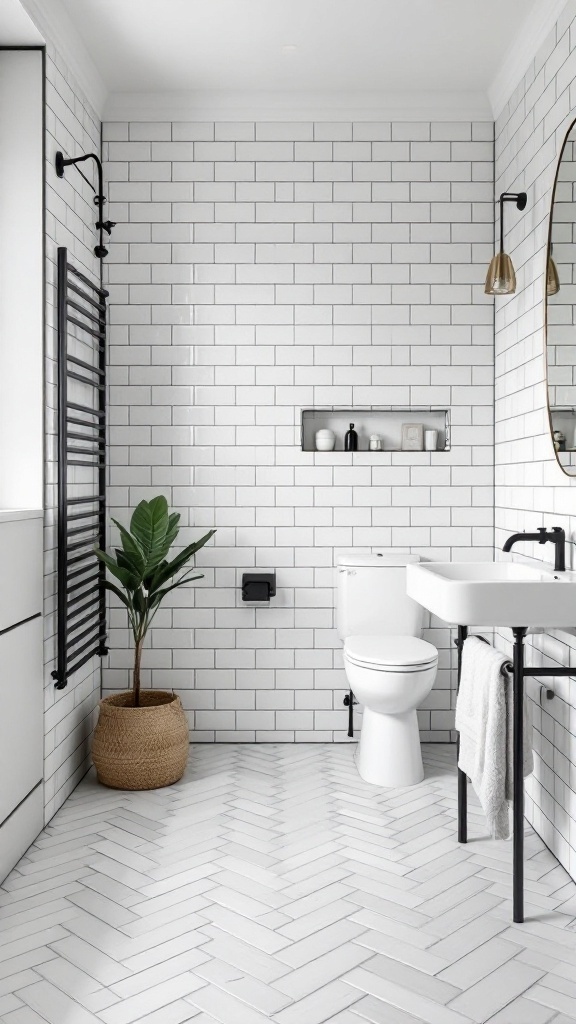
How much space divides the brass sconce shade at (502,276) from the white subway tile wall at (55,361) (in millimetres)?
1627

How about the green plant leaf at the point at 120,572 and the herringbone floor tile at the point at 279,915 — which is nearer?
the herringbone floor tile at the point at 279,915

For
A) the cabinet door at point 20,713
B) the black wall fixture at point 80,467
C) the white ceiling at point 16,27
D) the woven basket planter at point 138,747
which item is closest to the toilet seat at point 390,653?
the woven basket planter at point 138,747

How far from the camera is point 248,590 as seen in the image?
3516 millimetres

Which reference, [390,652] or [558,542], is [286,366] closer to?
[390,652]

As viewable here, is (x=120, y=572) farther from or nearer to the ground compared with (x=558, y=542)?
nearer to the ground

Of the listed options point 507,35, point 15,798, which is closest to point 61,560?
point 15,798

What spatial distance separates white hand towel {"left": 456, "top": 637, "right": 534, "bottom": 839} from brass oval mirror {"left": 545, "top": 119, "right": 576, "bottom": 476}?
0.67m

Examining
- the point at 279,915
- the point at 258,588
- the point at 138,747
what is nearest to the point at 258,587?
the point at 258,588

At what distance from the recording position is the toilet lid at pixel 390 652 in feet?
9.53

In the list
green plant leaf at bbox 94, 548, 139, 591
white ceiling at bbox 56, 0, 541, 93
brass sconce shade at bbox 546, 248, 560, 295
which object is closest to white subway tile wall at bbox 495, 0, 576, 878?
brass sconce shade at bbox 546, 248, 560, 295

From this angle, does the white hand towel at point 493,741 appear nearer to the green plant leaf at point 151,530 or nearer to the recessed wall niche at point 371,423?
the green plant leaf at point 151,530

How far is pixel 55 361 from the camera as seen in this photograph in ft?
9.24

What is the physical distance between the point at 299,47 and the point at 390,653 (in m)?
2.39

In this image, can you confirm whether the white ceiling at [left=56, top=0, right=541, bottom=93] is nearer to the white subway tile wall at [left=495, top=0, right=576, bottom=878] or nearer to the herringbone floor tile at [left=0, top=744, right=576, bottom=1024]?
the white subway tile wall at [left=495, top=0, right=576, bottom=878]
